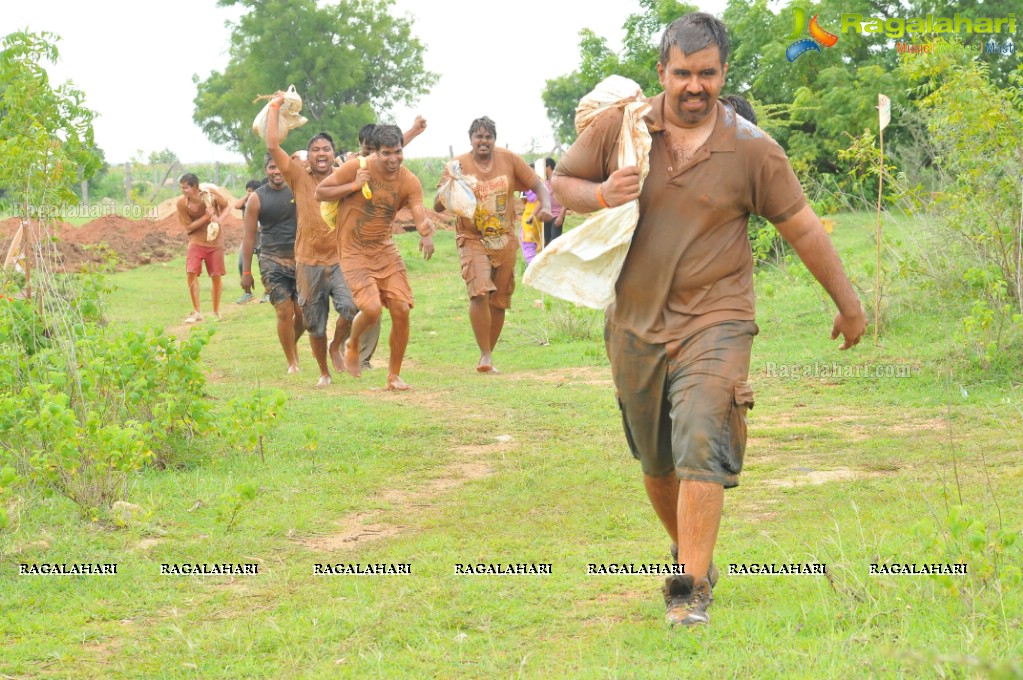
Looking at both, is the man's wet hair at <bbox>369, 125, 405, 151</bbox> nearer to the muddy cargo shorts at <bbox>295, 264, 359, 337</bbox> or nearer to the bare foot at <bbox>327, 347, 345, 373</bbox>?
the muddy cargo shorts at <bbox>295, 264, 359, 337</bbox>

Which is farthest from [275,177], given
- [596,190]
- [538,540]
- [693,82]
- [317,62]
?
[317,62]

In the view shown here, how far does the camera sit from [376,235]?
10516mm

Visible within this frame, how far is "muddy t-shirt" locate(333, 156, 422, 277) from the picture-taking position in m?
10.4

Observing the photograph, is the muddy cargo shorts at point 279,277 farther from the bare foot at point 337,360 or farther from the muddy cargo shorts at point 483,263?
→ the muddy cargo shorts at point 483,263

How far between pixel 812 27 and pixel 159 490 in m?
20.3

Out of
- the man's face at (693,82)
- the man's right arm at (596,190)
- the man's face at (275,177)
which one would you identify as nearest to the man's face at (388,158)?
the man's face at (275,177)

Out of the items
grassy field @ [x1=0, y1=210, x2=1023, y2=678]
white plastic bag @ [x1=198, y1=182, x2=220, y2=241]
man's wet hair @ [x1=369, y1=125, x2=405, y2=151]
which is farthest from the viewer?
white plastic bag @ [x1=198, y1=182, x2=220, y2=241]

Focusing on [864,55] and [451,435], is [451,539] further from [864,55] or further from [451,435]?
[864,55]

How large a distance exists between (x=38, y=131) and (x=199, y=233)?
9.31 metres

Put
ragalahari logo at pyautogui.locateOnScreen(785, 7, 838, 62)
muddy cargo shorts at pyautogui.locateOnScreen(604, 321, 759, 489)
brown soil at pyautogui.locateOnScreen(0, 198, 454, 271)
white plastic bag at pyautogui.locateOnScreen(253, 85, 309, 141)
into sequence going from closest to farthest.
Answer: muddy cargo shorts at pyautogui.locateOnScreen(604, 321, 759, 489), white plastic bag at pyautogui.locateOnScreen(253, 85, 309, 141), ragalahari logo at pyautogui.locateOnScreen(785, 7, 838, 62), brown soil at pyautogui.locateOnScreen(0, 198, 454, 271)

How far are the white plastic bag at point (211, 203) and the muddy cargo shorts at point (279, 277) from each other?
4.86m

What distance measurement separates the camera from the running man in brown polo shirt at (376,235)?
33.8 ft

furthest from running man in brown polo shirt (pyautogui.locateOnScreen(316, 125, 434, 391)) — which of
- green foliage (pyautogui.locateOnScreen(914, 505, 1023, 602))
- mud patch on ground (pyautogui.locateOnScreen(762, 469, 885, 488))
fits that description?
green foliage (pyautogui.locateOnScreen(914, 505, 1023, 602))

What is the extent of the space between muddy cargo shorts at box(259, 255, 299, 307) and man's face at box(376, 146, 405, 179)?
1.95 meters
